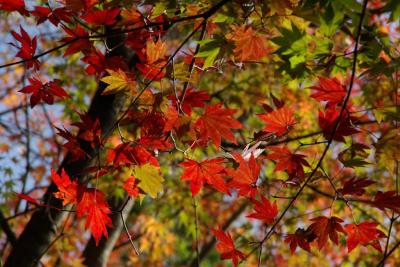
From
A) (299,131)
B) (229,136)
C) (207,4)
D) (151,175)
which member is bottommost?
(299,131)

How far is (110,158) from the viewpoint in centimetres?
165

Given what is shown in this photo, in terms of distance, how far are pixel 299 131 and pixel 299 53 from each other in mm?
3406

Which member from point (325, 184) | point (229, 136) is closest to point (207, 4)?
point (229, 136)

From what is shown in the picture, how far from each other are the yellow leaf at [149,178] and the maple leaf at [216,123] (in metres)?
0.30

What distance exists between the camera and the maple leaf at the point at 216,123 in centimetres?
146

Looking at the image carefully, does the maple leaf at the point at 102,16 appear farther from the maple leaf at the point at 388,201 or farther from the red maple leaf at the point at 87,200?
the maple leaf at the point at 388,201

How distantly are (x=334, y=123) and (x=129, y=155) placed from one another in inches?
29.3

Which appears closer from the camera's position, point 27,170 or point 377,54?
point 377,54

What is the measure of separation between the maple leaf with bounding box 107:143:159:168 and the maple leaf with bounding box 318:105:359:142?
2.08 feet

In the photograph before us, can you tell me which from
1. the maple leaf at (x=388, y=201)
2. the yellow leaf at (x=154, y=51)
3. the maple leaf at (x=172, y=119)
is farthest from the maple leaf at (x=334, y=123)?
the yellow leaf at (x=154, y=51)

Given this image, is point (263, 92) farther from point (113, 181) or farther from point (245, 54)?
point (245, 54)

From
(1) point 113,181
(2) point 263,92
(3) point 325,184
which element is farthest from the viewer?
(3) point 325,184

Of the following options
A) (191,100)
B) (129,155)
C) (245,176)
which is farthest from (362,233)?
(129,155)

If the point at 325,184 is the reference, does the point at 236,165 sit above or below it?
above
